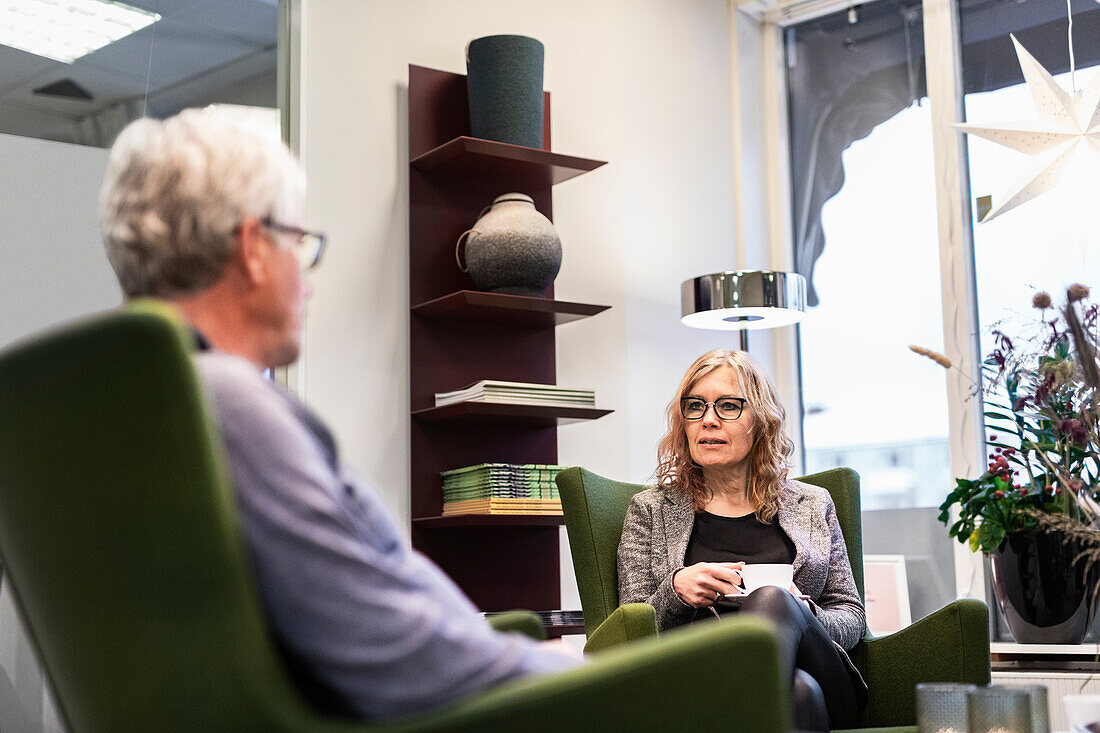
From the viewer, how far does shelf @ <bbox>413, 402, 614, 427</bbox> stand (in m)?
3.41

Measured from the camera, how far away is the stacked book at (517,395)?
135 inches

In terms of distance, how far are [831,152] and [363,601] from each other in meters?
4.17

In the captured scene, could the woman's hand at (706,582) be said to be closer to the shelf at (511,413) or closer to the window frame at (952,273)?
the shelf at (511,413)

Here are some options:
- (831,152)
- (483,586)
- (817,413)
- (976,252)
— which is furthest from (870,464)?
(483,586)

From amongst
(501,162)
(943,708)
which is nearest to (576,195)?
(501,162)

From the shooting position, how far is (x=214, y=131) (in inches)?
45.4

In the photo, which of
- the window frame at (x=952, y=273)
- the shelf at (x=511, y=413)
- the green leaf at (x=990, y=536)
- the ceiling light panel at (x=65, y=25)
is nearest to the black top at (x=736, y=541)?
the shelf at (x=511, y=413)

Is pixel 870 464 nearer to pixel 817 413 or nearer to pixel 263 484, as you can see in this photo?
pixel 817 413

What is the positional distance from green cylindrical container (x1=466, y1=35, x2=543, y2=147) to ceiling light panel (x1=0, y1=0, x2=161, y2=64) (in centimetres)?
100

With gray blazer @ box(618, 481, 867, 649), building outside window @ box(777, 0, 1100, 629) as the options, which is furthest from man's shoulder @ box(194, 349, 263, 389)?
building outside window @ box(777, 0, 1100, 629)

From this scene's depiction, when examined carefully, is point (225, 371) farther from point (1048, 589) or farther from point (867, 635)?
point (1048, 589)

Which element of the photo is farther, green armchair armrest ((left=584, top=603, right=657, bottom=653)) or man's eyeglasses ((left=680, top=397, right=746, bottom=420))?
man's eyeglasses ((left=680, top=397, right=746, bottom=420))

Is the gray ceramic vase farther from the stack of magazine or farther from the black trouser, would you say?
the black trouser

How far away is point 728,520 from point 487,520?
826 millimetres
